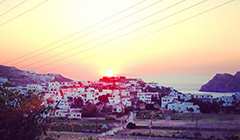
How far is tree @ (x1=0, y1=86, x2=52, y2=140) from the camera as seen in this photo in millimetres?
5762

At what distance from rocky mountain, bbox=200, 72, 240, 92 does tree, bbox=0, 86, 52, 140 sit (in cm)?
4770

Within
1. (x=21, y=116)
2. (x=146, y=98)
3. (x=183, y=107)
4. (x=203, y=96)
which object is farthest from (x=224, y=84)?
(x=21, y=116)

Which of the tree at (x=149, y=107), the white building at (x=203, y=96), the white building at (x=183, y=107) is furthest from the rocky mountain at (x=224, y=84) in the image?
the tree at (x=149, y=107)

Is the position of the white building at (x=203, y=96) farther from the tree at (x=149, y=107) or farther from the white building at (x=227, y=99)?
the tree at (x=149, y=107)

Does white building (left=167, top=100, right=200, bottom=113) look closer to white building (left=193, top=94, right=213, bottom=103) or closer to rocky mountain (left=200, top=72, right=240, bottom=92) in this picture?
white building (left=193, top=94, right=213, bottom=103)

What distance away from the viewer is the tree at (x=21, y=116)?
576cm

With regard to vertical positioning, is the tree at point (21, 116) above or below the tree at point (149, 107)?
above

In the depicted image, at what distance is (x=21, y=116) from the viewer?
6.15 meters

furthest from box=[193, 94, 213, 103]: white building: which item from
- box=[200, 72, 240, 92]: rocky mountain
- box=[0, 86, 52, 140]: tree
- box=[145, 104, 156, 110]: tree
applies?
box=[0, 86, 52, 140]: tree

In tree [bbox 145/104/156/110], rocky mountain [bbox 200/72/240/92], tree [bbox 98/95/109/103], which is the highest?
rocky mountain [bbox 200/72/240/92]

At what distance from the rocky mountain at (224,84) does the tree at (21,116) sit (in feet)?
156

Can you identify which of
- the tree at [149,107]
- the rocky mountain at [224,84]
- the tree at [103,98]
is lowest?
the tree at [149,107]

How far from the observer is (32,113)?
636 centimetres

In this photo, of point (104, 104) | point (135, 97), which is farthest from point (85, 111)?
point (135, 97)
